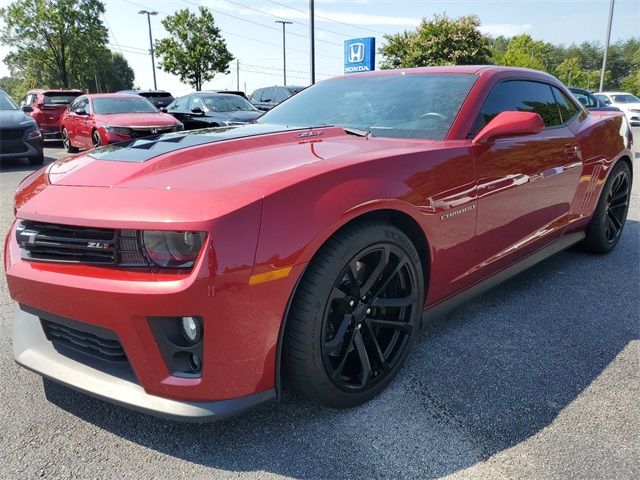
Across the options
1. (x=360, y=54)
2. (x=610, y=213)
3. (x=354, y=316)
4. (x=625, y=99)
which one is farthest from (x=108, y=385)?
(x=625, y=99)

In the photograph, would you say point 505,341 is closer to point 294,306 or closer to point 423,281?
point 423,281

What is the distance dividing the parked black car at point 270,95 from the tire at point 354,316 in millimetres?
13944

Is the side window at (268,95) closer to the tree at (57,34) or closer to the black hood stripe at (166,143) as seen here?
the black hood stripe at (166,143)

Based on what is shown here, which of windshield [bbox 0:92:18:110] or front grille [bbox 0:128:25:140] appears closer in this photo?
front grille [bbox 0:128:25:140]

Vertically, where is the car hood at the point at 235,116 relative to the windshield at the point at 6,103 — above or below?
below

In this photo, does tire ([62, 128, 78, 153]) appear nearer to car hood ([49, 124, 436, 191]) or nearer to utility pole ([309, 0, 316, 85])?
utility pole ([309, 0, 316, 85])

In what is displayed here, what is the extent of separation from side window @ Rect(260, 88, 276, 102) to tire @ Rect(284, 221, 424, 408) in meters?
14.8

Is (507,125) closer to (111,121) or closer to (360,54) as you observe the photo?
(111,121)

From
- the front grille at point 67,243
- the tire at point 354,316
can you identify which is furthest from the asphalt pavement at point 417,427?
the front grille at point 67,243

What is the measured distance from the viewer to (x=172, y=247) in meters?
1.63

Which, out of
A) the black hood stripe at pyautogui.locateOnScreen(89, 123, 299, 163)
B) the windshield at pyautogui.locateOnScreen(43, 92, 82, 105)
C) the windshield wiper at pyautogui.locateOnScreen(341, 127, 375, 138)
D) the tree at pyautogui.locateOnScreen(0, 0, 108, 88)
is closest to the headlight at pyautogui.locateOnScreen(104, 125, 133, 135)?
the windshield at pyautogui.locateOnScreen(43, 92, 82, 105)

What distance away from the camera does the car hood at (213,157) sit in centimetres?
184

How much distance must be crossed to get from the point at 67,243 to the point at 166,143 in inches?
32.4

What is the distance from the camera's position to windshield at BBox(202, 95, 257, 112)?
1082 cm
